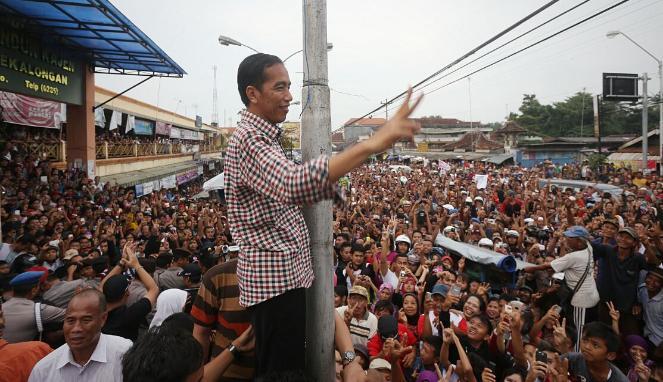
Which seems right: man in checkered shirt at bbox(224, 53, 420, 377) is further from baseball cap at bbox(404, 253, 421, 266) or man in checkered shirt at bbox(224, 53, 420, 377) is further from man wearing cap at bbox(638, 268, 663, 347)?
baseball cap at bbox(404, 253, 421, 266)

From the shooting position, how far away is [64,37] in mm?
11742

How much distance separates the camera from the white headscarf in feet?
12.9

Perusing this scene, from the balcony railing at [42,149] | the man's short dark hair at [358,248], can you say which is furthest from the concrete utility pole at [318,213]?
the balcony railing at [42,149]

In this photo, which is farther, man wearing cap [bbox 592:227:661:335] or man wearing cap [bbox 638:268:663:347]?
man wearing cap [bbox 592:227:661:335]

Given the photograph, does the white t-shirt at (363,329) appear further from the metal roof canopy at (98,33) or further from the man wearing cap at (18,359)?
the metal roof canopy at (98,33)

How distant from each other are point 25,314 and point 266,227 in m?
3.41

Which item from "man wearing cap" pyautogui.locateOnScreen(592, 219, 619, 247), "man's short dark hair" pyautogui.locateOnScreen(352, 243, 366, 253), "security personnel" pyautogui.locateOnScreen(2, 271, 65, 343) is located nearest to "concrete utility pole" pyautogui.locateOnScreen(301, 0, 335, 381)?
"security personnel" pyautogui.locateOnScreen(2, 271, 65, 343)

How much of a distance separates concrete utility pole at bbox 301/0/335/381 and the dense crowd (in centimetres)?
14

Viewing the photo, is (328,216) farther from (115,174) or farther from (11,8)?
(115,174)

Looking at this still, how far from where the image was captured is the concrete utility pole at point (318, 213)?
189 cm

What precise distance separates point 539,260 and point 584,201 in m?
7.51

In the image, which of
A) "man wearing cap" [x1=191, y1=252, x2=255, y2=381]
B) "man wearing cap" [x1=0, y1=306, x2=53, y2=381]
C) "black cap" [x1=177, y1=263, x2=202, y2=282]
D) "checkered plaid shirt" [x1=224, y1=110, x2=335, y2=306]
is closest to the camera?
"checkered plaid shirt" [x1=224, y1=110, x2=335, y2=306]

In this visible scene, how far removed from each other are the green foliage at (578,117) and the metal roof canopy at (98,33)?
50.4 metres

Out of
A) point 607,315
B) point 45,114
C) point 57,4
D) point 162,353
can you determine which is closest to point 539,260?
point 607,315
